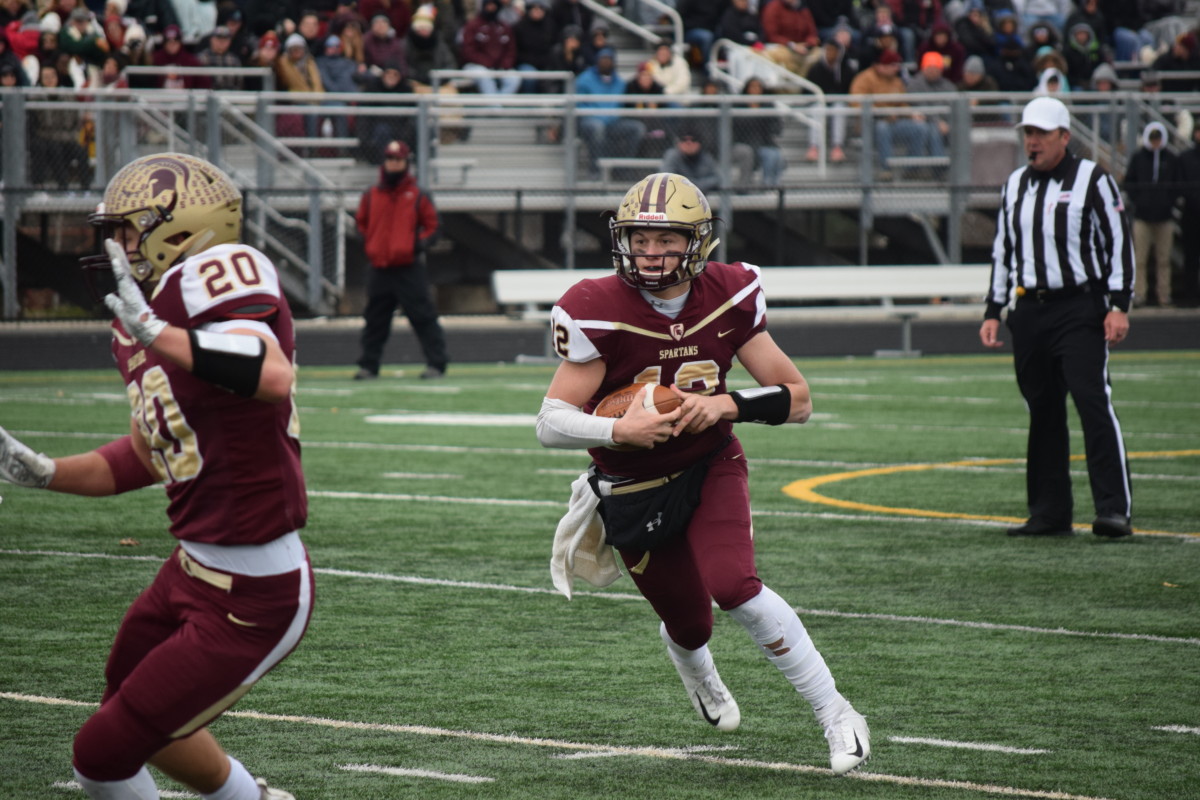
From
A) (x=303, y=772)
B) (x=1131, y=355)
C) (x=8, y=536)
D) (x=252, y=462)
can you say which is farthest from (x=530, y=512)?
(x=1131, y=355)

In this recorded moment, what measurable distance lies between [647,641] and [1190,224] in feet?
55.1

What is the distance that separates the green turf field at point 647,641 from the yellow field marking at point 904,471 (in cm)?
4

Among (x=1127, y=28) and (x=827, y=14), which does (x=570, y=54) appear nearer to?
(x=827, y=14)

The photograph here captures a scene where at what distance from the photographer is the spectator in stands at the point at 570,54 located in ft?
68.7

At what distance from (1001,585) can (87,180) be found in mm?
12665

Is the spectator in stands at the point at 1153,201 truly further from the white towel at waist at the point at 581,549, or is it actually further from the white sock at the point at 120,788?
the white sock at the point at 120,788

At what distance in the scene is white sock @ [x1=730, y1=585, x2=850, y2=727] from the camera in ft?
14.7

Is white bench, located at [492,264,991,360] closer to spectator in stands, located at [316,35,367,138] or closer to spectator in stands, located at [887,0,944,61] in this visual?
spectator in stands, located at [316,35,367,138]

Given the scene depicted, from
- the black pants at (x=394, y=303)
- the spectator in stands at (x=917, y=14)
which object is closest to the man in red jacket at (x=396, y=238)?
the black pants at (x=394, y=303)

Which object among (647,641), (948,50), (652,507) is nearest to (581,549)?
(652,507)

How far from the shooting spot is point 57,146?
674 inches

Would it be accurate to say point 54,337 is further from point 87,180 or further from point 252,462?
point 252,462

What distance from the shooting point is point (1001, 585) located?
22.7 feet

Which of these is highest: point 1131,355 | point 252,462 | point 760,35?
point 760,35
